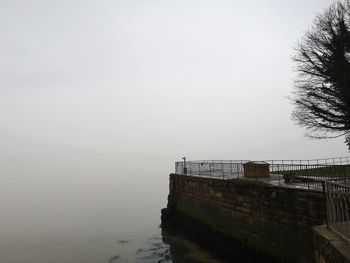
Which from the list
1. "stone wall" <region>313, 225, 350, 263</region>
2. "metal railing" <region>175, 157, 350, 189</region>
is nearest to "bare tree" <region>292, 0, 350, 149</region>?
"metal railing" <region>175, 157, 350, 189</region>

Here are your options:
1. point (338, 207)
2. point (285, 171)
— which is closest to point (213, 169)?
point (285, 171)

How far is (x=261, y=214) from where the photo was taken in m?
15.5

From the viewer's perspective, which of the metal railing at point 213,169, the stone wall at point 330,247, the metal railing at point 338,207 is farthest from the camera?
the metal railing at point 213,169

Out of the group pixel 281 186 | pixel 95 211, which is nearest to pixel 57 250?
pixel 281 186

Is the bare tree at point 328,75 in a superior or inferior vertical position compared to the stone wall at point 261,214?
superior

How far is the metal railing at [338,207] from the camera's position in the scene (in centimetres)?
698

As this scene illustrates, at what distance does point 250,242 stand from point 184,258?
439 centimetres

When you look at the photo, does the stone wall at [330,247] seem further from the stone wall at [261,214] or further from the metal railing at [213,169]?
the metal railing at [213,169]

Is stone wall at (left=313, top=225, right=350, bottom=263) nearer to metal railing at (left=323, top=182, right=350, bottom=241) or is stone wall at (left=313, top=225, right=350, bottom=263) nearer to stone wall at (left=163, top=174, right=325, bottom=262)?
metal railing at (left=323, top=182, right=350, bottom=241)

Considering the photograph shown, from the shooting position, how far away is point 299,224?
13.1m

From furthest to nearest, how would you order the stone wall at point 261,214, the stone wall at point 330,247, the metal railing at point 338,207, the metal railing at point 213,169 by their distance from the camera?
the metal railing at point 213,169 → the stone wall at point 261,214 → the metal railing at point 338,207 → the stone wall at point 330,247

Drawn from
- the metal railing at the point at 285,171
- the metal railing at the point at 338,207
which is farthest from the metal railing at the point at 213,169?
the metal railing at the point at 338,207

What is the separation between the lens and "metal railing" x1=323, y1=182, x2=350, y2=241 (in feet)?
22.9

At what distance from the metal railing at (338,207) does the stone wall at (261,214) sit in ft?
12.5
